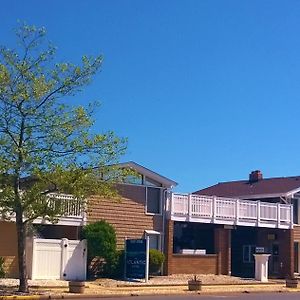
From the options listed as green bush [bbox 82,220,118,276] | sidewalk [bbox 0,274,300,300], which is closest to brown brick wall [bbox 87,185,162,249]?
green bush [bbox 82,220,118,276]

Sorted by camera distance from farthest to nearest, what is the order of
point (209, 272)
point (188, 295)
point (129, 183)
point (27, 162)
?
1. point (209, 272)
2. point (129, 183)
3. point (188, 295)
4. point (27, 162)

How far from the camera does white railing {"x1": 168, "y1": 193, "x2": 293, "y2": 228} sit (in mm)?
38750

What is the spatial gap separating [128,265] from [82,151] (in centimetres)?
1060

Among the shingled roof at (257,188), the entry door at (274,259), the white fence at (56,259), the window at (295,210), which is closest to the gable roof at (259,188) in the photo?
the shingled roof at (257,188)

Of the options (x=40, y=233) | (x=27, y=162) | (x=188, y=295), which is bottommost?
(x=188, y=295)

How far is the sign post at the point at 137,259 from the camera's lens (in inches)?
1329

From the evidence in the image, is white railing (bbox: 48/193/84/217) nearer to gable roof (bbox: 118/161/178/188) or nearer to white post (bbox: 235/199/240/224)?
gable roof (bbox: 118/161/178/188)

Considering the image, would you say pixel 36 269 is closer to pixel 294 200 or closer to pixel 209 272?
pixel 209 272

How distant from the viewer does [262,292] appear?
33.2m

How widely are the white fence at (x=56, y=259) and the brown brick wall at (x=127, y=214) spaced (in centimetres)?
211

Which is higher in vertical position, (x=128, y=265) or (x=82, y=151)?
(x=82, y=151)

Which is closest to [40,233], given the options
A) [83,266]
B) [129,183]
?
[83,266]

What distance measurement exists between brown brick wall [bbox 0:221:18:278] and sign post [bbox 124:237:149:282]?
5437 mm

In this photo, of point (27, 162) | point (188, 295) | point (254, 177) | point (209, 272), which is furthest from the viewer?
point (254, 177)
